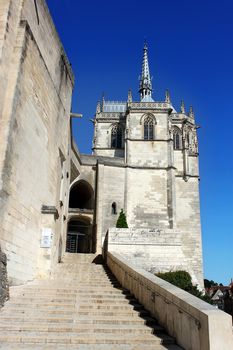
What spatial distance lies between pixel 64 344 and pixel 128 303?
8.50 feet

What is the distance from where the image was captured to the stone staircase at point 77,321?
504cm

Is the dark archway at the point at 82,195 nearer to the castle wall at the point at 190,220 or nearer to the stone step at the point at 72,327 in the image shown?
the castle wall at the point at 190,220

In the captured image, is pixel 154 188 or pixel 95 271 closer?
pixel 95 271

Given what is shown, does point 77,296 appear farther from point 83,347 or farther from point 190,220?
point 190,220

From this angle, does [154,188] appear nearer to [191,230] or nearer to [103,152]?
[191,230]

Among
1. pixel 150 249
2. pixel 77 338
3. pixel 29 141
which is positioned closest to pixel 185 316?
pixel 77 338

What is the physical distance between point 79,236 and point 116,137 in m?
Result: 12.3

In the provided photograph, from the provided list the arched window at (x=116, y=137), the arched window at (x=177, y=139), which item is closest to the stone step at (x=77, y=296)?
the arched window at (x=177, y=139)

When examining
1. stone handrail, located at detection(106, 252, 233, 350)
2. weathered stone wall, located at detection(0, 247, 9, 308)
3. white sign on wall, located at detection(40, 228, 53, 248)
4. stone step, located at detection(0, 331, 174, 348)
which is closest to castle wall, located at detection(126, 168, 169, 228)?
white sign on wall, located at detection(40, 228, 53, 248)

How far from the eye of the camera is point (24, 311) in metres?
6.41

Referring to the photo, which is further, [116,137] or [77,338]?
[116,137]

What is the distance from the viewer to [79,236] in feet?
86.2

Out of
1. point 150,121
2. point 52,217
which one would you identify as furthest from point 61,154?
point 150,121

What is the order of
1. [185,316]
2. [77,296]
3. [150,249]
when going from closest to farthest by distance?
[185,316], [77,296], [150,249]
